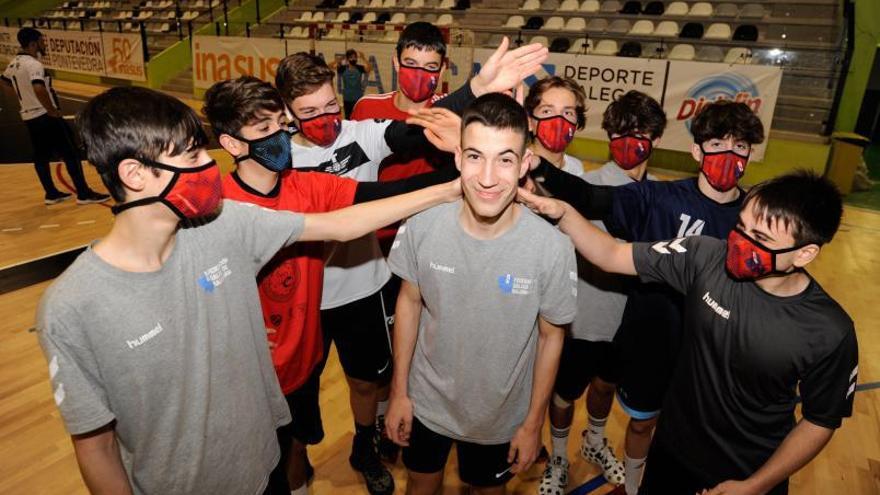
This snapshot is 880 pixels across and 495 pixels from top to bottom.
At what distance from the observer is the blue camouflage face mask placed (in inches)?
82.3

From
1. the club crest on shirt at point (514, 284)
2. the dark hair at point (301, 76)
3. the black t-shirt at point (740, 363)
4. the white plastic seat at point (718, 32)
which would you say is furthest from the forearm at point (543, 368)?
the white plastic seat at point (718, 32)

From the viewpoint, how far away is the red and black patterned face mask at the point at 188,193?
146 cm

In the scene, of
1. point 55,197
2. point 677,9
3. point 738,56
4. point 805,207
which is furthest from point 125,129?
point 677,9

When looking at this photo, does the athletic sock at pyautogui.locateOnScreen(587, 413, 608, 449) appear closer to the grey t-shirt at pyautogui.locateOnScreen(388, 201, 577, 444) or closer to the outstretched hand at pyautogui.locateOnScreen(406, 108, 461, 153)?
the grey t-shirt at pyautogui.locateOnScreen(388, 201, 577, 444)

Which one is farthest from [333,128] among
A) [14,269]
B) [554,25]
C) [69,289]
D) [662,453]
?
[554,25]

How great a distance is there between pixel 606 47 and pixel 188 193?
453 inches

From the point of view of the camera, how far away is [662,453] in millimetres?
2162

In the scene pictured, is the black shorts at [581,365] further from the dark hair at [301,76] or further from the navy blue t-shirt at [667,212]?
the dark hair at [301,76]

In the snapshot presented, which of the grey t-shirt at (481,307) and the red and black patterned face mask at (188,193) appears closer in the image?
the red and black patterned face mask at (188,193)

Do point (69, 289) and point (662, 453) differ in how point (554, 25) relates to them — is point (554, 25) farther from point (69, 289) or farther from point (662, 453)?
point (69, 289)

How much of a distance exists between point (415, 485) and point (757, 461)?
1364 mm

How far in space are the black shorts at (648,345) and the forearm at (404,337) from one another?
1.14m

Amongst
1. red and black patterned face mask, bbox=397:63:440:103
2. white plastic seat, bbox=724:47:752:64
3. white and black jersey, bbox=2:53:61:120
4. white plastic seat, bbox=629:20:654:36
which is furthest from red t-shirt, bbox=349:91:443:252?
white plastic seat, bbox=629:20:654:36

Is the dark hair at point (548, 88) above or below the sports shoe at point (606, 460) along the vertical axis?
above
